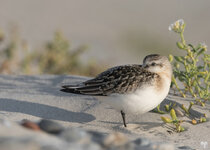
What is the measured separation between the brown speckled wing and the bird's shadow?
0.39 metres

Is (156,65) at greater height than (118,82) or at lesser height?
greater

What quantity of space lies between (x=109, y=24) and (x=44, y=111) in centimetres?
965

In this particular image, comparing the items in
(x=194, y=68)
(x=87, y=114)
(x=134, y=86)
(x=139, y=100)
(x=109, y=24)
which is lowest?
(x=87, y=114)

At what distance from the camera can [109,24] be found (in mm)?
14836

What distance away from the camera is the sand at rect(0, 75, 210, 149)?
495 centimetres

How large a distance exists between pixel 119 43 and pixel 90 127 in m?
8.63

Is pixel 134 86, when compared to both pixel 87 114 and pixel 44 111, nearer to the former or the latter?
pixel 87 114

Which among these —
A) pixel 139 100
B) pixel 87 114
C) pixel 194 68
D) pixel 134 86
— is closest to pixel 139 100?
pixel 139 100

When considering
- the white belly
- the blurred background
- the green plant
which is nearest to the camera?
the white belly

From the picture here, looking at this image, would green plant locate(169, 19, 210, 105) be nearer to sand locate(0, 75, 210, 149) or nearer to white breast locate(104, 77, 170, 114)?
sand locate(0, 75, 210, 149)

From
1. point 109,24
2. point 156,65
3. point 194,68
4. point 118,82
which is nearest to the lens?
point 118,82

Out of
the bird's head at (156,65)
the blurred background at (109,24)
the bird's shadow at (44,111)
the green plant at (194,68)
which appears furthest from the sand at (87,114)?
the blurred background at (109,24)

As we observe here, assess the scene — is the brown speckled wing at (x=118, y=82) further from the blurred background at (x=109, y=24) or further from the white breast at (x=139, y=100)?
the blurred background at (x=109, y=24)

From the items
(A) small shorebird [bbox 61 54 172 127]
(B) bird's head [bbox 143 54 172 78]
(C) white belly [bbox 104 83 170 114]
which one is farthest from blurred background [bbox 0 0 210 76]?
(C) white belly [bbox 104 83 170 114]
